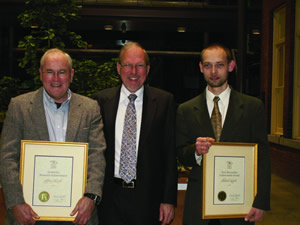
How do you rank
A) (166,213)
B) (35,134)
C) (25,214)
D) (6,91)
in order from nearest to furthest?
(25,214)
(35,134)
(166,213)
(6,91)

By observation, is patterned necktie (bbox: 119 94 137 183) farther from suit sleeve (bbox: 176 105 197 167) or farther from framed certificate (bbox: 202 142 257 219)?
framed certificate (bbox: 202 142 257 219)

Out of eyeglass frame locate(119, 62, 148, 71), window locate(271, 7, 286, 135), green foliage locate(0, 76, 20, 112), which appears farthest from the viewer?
window locate(271, 7, 286, 135)

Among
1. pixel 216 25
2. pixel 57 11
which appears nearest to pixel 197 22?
pixel 216 25

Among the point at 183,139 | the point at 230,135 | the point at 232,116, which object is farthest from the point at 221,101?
the point at 183,139

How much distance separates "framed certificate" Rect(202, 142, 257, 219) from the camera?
217 centimetres

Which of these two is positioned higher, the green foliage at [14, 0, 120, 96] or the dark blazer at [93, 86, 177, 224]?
the green foliage at [14, 0, 120, 96]

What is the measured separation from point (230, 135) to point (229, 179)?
0.28 m

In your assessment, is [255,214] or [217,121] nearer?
[255,214]

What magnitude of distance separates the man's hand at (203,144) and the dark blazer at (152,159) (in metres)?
0.39

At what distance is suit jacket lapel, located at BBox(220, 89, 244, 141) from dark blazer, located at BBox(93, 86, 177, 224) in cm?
39

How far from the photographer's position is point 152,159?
2467 millimetres

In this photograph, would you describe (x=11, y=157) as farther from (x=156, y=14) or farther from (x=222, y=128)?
(x=156, y=14)

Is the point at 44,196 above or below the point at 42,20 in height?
below

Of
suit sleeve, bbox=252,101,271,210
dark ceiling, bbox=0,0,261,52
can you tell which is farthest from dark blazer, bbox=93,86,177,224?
dark ceiling, bbox=0,0,261,52
